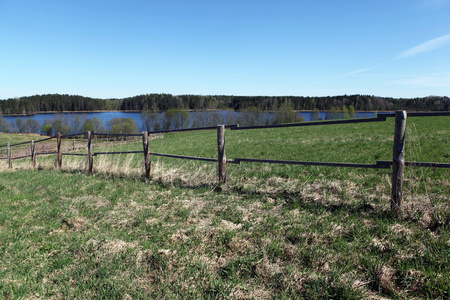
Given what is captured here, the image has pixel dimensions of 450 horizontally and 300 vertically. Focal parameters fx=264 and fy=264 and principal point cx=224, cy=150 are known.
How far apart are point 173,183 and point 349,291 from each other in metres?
4.91

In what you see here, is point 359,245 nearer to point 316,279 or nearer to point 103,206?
point 316,279

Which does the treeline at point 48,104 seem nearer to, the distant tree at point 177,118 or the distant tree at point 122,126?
the distant tree at point 177,118

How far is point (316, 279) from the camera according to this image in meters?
2.63

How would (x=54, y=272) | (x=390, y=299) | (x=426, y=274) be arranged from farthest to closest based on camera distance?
(x=54, y=272) < (x=426, y=274) < (x=390, y=299)

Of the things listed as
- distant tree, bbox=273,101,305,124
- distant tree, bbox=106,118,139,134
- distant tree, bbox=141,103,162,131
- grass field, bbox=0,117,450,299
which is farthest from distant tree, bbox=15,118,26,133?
grass field, bbox=0,117,450,299

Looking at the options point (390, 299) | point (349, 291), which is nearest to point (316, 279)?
point (349, 291)

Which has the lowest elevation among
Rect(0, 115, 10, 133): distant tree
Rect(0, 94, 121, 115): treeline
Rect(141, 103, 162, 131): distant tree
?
Rect(0, 115, 10, 133): distant tree

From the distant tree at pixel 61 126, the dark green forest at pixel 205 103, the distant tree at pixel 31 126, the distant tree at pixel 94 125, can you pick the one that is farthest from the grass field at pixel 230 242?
the distant tree at pixel 31 126

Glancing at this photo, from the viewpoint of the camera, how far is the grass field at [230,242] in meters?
2.58

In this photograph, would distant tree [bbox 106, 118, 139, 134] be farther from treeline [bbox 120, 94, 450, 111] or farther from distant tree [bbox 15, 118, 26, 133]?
distant tree [bbox 15, 118, 26, 133]

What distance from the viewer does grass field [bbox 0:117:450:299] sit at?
2582 mm

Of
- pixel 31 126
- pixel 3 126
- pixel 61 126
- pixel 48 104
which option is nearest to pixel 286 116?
pixel 61 126

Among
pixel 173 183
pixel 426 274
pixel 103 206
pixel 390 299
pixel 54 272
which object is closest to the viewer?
pixel 390 299

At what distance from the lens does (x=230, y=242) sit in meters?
3.42
